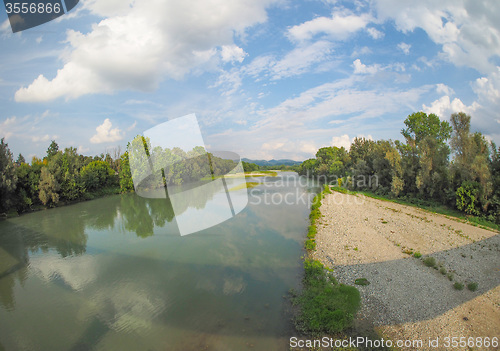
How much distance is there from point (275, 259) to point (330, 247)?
391cm

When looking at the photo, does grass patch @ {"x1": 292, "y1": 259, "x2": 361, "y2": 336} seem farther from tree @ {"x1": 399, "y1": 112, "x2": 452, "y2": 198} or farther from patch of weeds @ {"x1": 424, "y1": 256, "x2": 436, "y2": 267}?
tree @ {"x1": 399, "y1": 112, "x2": 452, "y2": 198}

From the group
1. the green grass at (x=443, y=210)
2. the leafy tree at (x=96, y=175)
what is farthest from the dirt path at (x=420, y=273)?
the leafy tree at (x=96, y=175)

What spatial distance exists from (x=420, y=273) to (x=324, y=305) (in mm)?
5764

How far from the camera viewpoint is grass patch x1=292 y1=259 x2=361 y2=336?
766 cm

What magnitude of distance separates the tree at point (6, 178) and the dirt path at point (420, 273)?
Answer: 35669mm

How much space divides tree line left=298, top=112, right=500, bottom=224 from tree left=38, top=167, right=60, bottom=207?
48365 millimetres

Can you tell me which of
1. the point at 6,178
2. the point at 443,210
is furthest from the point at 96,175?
the point at 443,210

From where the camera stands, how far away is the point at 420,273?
10.7 metres

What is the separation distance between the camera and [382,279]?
1040 centimetres

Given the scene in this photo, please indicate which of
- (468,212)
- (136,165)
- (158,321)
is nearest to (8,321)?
(158,321)

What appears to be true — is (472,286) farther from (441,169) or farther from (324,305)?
(441,169)

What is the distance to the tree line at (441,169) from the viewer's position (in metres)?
18.7

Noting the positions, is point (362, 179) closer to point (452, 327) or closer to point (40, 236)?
point (452, 327)

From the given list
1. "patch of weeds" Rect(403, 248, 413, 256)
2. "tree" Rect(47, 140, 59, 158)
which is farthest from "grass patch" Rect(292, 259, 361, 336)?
"tree" Rect(47, 140, 59, 158)
